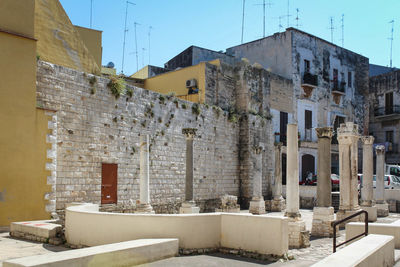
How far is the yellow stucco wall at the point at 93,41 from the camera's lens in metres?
19.1

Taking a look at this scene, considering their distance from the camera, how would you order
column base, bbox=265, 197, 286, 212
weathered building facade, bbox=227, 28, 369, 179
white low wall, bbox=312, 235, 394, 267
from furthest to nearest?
weathered building facade, bbox=227, 28, 369, 179, column base, bbox=265, 197, 286, 212, white low wall, bbox=312, 235, 394, 267

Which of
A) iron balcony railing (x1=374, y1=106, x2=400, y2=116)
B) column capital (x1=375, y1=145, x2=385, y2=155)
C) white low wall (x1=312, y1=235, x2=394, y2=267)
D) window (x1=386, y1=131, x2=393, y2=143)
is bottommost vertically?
white low wall (x1=312, y1=235, x2=394, y2=267)

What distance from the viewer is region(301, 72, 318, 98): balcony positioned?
26.6 m

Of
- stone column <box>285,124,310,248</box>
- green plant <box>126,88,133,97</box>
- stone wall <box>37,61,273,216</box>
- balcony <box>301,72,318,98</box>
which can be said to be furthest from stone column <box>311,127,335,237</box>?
balcony <box>301,72,318,98</box>

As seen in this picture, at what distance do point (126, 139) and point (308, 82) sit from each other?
15.9 meters

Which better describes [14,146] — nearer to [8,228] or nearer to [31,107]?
[31,107]

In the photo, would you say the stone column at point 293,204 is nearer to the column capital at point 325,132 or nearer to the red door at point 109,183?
the column capital at point 325,132

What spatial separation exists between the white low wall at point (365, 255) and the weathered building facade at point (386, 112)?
27.6m

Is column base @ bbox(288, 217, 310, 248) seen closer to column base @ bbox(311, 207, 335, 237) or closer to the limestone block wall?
column base @ bbox(311, 207, 335, 237)

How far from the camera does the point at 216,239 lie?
8.61 m

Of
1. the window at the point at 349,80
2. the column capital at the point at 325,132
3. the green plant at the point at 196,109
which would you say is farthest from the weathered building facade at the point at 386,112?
the column capital at the point at 325,132

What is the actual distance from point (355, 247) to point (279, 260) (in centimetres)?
254

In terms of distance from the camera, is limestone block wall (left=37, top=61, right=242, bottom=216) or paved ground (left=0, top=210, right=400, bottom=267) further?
limestone block wall (left=37, top=61, right=242, bottom=216)

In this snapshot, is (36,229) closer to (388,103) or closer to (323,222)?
(323,222)
